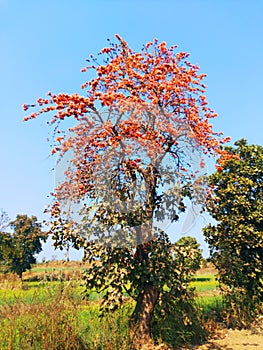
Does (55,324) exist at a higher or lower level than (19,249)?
lower

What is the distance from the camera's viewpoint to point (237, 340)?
29.4 feet

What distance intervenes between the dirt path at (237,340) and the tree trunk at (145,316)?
1.39 meters

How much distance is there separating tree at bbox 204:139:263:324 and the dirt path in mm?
950

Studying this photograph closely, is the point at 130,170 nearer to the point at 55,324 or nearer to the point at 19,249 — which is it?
the point at 55,324

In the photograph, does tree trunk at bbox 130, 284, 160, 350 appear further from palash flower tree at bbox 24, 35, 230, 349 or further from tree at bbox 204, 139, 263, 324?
tree at bbox 204, 139, 263, 324

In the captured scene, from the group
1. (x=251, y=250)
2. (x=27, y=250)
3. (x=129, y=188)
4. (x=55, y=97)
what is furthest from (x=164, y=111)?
(x=27, y=250)

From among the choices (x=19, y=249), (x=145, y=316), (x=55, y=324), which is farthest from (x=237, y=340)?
(x=19, y=249)

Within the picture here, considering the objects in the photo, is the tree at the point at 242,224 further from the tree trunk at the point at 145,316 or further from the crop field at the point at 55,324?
the crop field at the point at 55,324

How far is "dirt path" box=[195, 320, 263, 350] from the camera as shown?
323 inches

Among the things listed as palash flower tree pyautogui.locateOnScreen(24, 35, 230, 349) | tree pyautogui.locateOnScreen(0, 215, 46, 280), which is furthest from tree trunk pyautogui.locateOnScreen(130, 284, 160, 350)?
tree pyautogui.locateOnScreen(0, 215, 46, 280)

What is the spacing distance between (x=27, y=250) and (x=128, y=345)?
27.6m

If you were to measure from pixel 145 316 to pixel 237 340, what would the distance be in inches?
118

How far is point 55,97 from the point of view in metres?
6.88

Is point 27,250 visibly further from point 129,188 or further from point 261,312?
point 129,188
